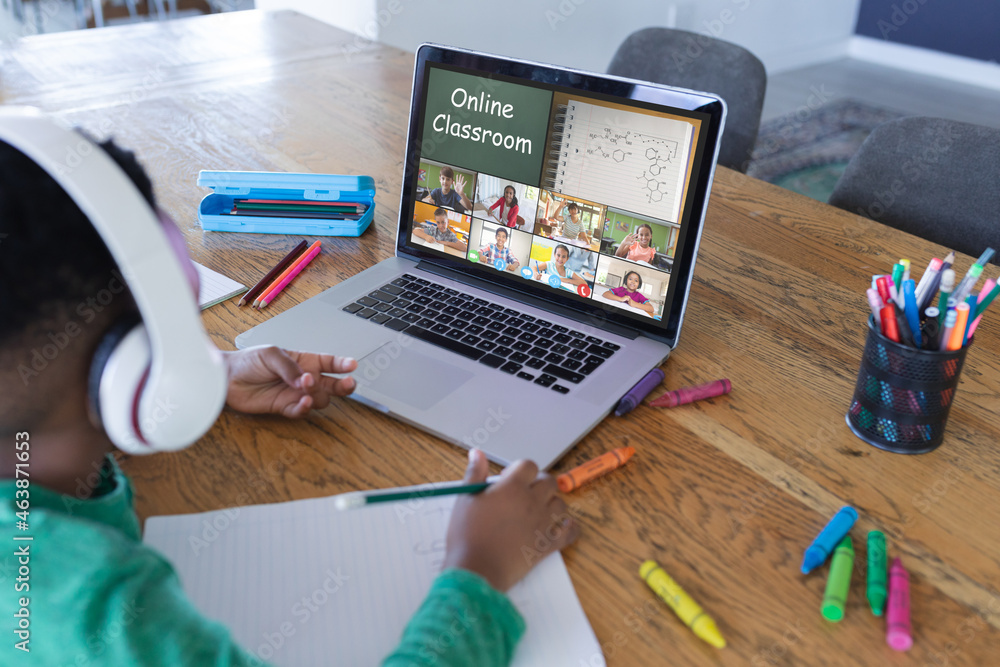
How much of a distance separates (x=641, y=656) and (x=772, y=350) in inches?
18.3

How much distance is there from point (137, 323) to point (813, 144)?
140 inches

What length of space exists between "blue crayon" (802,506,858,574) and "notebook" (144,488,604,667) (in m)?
0.19

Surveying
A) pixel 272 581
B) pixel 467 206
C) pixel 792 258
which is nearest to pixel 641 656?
pixel 272 581

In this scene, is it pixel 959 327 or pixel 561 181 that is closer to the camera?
pixel 959 327

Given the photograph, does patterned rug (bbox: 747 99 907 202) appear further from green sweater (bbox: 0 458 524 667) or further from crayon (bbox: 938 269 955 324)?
green sweater (bbox: 0 458 524 667)

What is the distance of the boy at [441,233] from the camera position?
96cm

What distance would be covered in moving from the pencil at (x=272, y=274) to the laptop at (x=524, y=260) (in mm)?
80

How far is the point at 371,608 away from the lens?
1.85 ft

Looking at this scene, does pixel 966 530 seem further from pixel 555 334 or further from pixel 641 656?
pixel 555 334

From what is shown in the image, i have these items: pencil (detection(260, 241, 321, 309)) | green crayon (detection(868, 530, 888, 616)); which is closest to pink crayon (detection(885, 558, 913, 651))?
green crayon (detection(868, 530, 888, 616))

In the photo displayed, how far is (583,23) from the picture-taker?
3.61 metres

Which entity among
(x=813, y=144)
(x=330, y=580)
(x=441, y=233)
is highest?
(x=441, y=233)

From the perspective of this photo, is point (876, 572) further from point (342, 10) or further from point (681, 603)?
point (342, 10)

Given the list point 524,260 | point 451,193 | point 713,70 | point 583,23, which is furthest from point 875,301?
point 583,23
